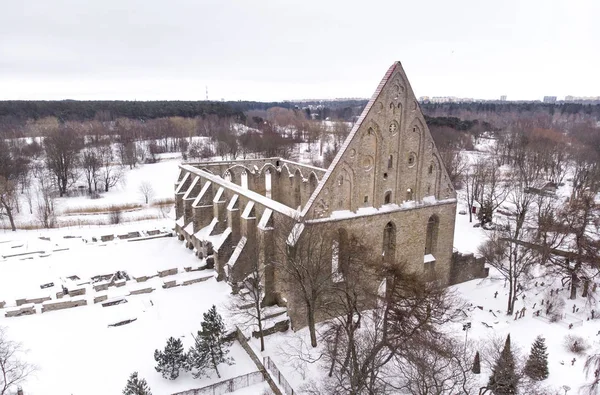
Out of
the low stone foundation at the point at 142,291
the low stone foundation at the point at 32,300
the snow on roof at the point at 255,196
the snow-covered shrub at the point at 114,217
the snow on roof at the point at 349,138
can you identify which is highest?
the snow on roof at the point at 349,138

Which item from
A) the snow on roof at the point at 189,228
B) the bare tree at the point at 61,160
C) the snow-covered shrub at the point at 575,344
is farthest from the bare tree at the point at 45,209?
the snow-covered shrub at the point at 575,344

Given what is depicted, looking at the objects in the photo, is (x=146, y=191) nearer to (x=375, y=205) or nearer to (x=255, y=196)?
(x=255, y=196)

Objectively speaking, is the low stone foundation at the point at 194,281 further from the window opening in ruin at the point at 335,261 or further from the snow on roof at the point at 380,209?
the snow on roof at the point at 380,209

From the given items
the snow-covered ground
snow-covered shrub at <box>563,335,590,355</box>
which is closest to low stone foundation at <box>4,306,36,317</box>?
the snow-covered ground

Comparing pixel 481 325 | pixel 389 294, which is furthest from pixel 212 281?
pixel 481 325

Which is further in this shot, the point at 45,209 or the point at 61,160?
the point at 61,160

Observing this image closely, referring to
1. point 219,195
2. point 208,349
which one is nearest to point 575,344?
point 208,349

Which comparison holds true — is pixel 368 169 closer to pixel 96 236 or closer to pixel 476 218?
pixel 96 236
